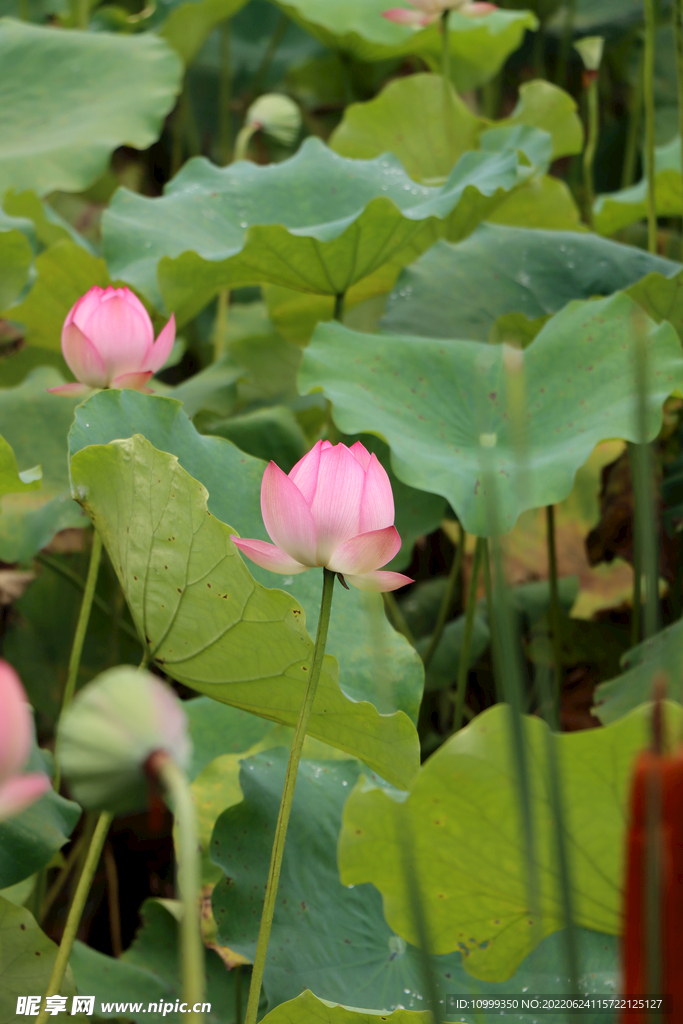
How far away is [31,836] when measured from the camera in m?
0.61

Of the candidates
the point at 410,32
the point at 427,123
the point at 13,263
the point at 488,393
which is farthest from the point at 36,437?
the point at 410,32

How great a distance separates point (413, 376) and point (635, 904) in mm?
721

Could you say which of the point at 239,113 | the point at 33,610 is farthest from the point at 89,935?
the point at 239,113

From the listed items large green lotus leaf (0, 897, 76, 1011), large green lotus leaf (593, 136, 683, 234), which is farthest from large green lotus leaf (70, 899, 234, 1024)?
large green lotus leaf (593, 136, 683, 234)

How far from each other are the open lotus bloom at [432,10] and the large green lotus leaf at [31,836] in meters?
1.09

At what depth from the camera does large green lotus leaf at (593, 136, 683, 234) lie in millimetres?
1289

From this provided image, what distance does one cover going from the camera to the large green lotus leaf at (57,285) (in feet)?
3.80

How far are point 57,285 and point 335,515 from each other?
90 centimetres

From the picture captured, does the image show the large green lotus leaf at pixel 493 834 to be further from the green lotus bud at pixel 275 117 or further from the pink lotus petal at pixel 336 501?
the green lotus bud at pixel 275 117

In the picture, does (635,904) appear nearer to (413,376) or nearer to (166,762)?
(166,762)

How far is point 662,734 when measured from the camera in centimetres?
23

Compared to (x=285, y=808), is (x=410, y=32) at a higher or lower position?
higher

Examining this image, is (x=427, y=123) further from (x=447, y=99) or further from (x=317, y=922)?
(x=317, y=922)

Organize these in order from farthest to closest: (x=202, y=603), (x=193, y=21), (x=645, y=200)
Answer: (x=193, y=21) → (x=645, y=200) → (x=202, y=603)
